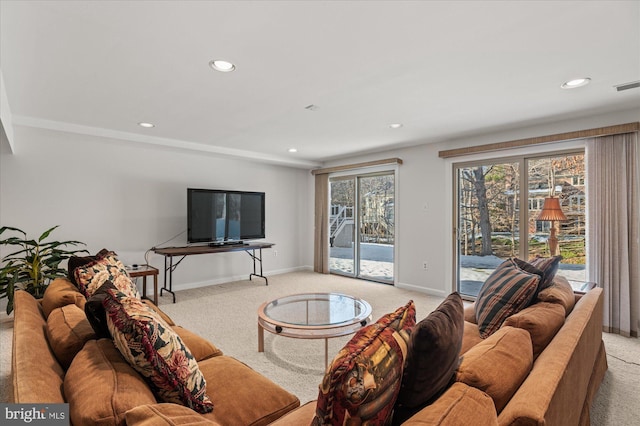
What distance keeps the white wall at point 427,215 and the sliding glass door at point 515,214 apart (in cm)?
16

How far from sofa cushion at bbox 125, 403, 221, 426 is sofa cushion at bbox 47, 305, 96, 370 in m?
0.67

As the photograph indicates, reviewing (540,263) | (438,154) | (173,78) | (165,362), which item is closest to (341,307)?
(540,263)

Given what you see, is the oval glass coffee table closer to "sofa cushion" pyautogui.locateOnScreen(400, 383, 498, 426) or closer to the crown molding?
"sofa cushion" pyautogui.locateOnScreen(400, 383, 498, 426)

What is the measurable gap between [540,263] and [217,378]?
218cm

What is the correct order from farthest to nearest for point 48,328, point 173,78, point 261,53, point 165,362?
point 173,78 → point 261,53 → point 48,328 → point 165,362

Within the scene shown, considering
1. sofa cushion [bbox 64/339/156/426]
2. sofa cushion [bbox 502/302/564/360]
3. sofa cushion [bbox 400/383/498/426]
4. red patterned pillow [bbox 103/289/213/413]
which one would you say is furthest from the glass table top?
sofa cushion [bbox 400/383/498/426]

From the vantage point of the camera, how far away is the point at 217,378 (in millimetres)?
1555

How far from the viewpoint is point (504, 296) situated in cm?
206

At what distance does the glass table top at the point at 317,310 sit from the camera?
8.86 ft

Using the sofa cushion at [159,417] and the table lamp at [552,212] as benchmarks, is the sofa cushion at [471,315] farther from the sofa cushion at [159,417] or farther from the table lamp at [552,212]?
the sofa cushion at [159,417]

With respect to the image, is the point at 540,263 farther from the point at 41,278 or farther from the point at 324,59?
the point at 41,278

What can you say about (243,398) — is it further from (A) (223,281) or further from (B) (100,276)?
(A) (223,281)

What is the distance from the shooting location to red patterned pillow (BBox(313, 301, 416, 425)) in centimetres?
80

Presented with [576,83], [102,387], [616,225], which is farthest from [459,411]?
[616,225]
